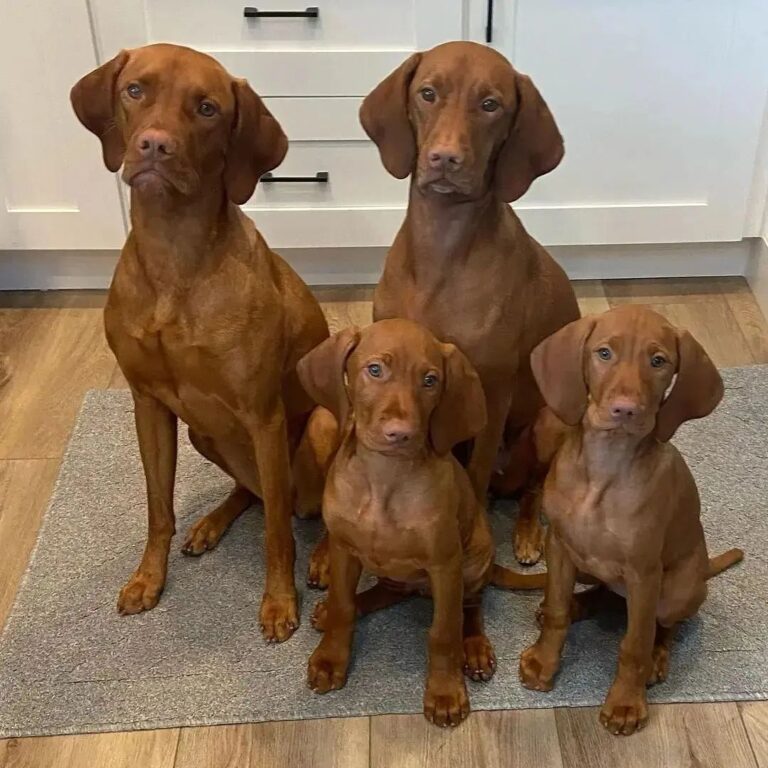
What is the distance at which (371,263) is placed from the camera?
3.21m

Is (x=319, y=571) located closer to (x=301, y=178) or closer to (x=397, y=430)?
(x=397, y=430)

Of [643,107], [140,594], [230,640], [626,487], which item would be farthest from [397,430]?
[643,107]

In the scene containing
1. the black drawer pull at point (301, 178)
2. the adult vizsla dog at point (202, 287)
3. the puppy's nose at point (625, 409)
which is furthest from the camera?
the black drawer pull at point (301, 178)

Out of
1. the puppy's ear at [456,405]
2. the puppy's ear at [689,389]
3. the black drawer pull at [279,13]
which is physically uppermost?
the black drawer pull at [279,13]

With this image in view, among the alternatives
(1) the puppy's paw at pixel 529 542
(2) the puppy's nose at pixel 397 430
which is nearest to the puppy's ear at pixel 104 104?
(2) the puppy's nose at pixel 397 430

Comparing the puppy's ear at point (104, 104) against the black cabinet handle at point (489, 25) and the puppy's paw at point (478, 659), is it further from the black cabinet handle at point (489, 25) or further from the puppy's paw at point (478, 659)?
the black cabinet handle at point (489, 25)

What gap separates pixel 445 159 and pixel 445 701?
0.95 metres

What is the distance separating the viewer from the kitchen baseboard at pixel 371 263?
3158 millimetres

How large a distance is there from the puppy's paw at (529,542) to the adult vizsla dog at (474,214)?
0.19 m

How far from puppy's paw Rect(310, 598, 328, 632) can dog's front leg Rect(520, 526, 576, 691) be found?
0.39m

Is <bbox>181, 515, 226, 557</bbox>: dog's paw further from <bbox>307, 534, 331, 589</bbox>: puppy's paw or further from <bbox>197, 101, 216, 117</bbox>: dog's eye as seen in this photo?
<bbox>197, 101, 216, 117</bbox>: dog's eye

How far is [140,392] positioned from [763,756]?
130cm

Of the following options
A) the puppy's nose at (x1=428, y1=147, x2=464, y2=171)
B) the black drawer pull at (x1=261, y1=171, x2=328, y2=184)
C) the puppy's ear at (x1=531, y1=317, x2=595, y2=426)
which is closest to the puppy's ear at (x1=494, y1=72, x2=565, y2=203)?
the puppy's nose at (x1=428, y1=147, x2=464, y2=171)

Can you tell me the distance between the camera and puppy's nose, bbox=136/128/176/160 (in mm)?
1608
